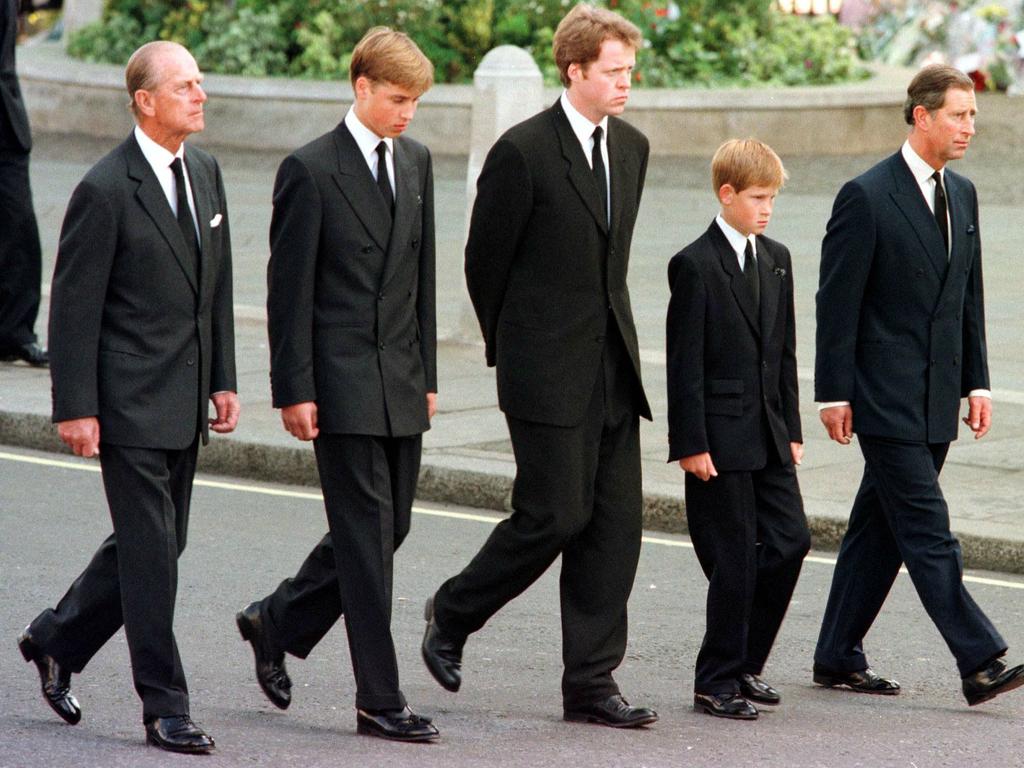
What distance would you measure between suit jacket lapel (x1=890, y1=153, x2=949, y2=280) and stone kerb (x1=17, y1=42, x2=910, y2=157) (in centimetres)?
1523

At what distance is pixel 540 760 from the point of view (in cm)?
514

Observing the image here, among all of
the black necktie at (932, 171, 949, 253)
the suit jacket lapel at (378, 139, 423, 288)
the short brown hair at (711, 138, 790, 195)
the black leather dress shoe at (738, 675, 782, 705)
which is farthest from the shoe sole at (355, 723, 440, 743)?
the black necktie at (932, 171, 949, 253)

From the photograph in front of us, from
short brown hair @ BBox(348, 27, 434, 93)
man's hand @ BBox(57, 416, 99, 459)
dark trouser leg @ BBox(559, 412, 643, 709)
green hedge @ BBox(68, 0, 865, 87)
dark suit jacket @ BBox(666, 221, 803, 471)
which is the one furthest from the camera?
Answer: green hedge @ BBox(68, 0, 865, 87)

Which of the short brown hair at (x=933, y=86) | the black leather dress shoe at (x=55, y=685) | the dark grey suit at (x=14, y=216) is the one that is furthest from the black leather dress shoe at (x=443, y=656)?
the dark grey suit at (x=14, y=216)

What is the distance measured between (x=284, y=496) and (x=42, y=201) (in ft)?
33.4

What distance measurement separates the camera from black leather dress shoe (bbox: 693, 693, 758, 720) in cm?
564

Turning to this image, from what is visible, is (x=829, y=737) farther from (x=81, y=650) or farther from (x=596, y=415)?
(x=81, y=650)

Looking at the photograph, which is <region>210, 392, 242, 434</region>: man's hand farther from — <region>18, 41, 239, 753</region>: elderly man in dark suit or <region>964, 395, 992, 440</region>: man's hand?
<region>964, 395, 992, 440</region>: man's hand

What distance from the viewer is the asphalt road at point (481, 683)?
5227 millimetres

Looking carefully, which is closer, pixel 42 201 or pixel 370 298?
pixel 370 298

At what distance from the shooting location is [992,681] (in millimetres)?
5668

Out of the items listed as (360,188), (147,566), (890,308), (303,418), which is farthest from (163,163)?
(890,308)

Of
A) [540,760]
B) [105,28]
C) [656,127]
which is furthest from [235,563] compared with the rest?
[105,28]

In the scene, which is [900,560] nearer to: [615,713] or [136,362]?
[615,713]
